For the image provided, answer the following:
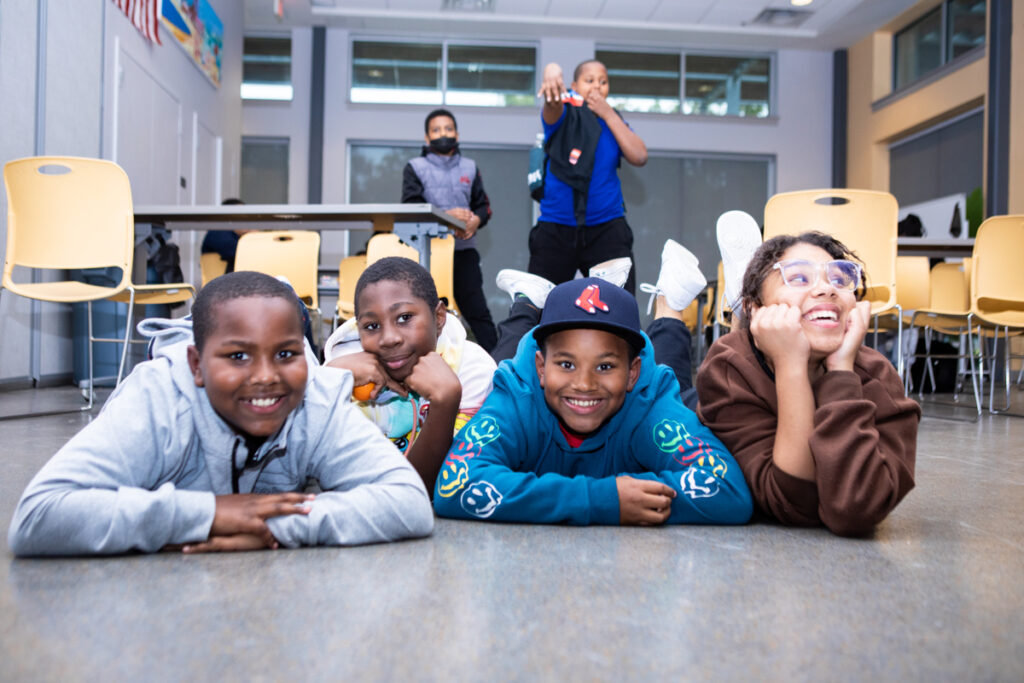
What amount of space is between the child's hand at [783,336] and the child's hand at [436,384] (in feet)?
1.86

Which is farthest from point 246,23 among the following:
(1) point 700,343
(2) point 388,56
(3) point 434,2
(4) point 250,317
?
(4) point 250,317

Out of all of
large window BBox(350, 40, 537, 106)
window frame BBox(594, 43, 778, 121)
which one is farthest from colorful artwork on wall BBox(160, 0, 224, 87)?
window frame BBox(594, 43, 778, 121)

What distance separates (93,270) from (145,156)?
5.83ft

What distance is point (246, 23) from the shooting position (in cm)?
837

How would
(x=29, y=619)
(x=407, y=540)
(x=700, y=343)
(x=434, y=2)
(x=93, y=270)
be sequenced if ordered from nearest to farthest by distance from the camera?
(x=29, y=619)
(x=407, y=540)
(x=93, y=270)
(x=700, y=343)
(x=434, y=2)

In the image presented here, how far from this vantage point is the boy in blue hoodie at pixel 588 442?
1376mm

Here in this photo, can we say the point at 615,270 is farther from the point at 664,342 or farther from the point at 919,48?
the point at 919,48

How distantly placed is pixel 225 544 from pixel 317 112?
788 cm

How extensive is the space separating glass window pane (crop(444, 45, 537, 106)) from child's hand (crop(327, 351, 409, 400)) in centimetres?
729

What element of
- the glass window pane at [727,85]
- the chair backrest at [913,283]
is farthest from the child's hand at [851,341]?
the glass window pane at [727,85]

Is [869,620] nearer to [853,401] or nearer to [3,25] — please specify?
[853,401]

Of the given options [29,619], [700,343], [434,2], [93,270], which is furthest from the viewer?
[434,2]

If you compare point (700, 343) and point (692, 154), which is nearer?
point (700, 343)

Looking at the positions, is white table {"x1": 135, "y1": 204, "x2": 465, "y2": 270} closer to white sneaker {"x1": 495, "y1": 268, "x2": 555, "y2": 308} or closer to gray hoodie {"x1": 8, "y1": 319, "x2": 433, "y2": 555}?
white sneaker {"x1": 495, "y1": 268, "x2": 555, "y2": 308}
